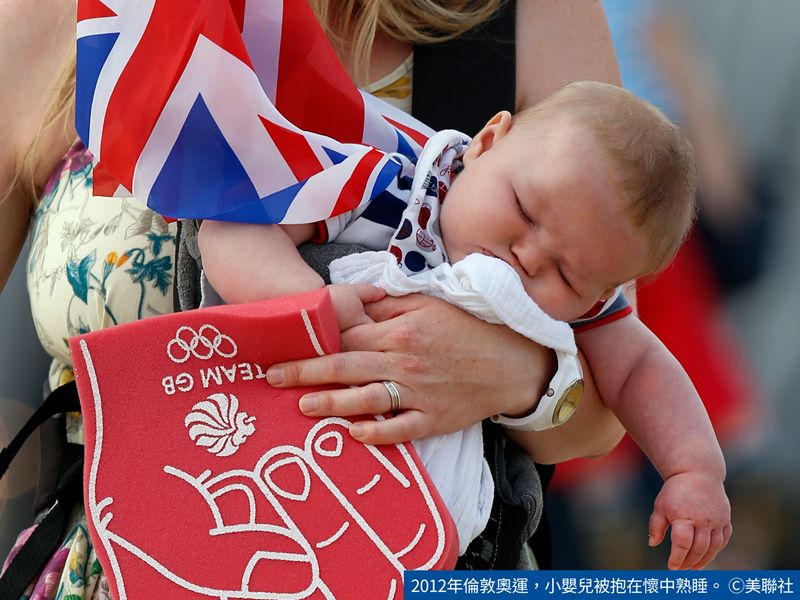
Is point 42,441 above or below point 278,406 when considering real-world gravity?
below

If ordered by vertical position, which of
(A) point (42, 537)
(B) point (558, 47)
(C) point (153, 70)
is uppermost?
(C) point (153, 70)

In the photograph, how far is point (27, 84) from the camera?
57.5 inches

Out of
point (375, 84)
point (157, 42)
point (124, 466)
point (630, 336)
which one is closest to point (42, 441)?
point (124, 466)

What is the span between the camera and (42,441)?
4.59 feet

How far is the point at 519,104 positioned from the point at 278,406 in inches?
29.0

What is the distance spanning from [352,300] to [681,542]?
518 millimetres

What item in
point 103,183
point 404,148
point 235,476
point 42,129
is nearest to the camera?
point 235,476

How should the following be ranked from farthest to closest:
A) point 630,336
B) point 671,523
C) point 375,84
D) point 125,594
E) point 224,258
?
1. point 375,84
2. point 630,336
3. point 671,523
4. point 224,258
5. point 125,594

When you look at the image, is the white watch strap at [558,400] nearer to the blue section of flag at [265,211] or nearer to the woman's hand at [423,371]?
the woman's hand at [423,371]

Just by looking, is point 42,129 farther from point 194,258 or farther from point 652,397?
point 652,397

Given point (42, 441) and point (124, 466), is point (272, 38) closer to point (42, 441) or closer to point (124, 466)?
point (124, 466)

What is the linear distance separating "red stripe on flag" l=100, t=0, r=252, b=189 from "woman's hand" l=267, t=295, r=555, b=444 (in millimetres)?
321

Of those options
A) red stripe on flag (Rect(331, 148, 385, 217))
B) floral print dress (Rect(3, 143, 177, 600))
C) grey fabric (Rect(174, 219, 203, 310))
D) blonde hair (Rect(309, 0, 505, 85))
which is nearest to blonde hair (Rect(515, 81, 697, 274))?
red stripe on flag (Rect(331, 148, 385, 217))

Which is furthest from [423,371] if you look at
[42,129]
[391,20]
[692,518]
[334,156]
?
[42,129]
